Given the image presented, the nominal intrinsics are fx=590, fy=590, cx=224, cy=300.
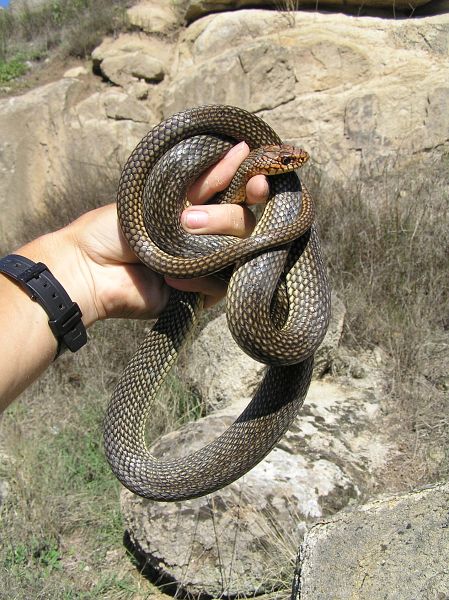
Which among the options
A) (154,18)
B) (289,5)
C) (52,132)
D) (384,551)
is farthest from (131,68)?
(384,551)

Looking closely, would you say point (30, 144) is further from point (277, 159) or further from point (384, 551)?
point (384, 551)

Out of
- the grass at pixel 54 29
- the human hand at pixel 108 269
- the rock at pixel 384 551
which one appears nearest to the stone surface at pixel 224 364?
the human hand at pixel 108 269

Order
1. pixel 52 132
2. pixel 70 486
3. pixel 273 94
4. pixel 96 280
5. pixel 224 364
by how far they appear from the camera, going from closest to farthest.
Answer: pixel 96 280
pixel 70 486
pixel 224 364
pixel 273 94
pixel 52 132

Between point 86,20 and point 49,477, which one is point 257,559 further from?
point 86,20

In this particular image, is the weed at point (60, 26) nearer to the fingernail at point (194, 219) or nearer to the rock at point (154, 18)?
the rock at point (154, 18)

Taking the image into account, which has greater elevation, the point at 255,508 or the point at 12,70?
the point at 12,70

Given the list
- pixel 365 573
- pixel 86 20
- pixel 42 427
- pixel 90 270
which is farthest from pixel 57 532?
pixel 86 20
